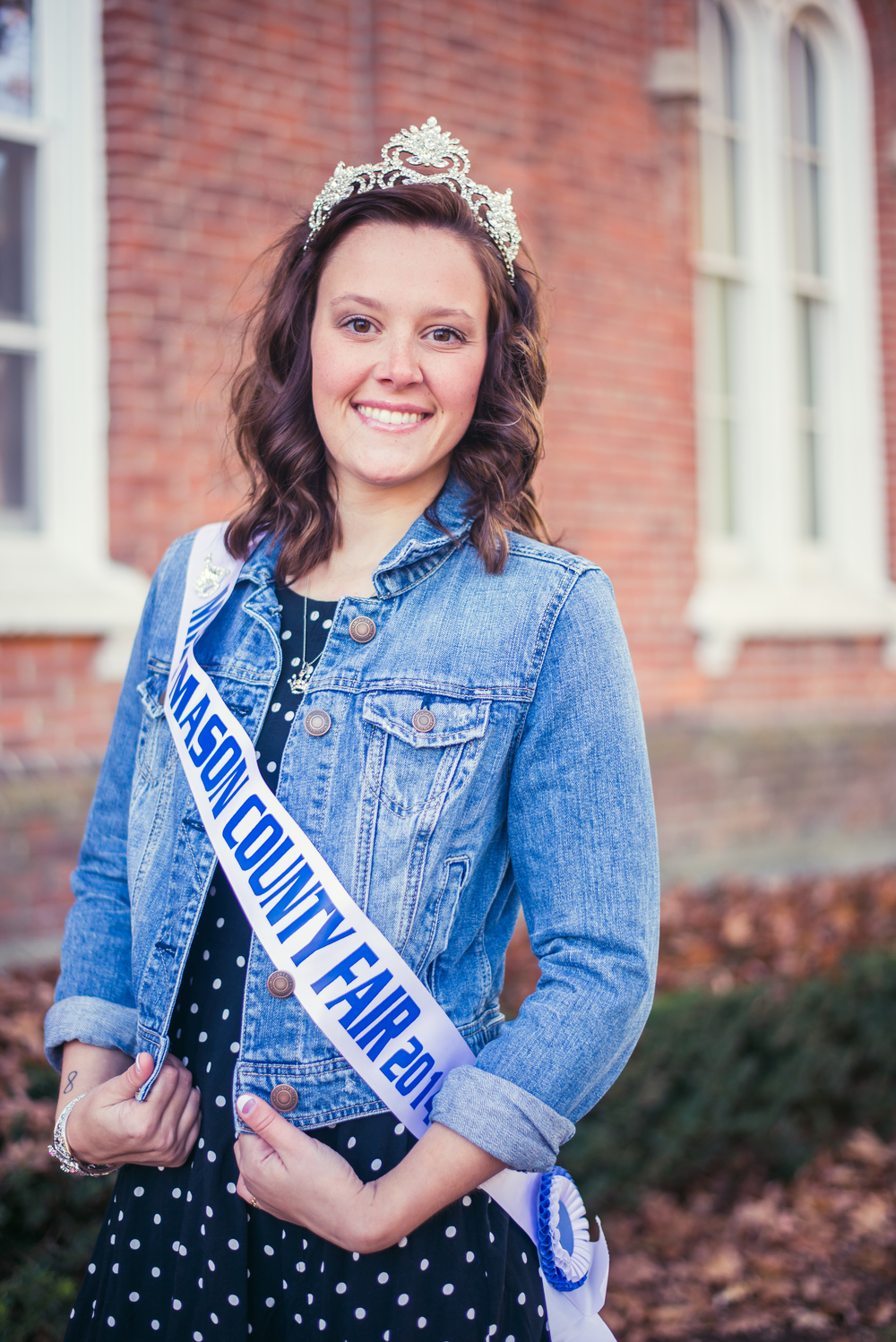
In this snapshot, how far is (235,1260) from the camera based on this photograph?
1388 millimetres

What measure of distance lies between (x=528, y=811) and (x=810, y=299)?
22.8 ft

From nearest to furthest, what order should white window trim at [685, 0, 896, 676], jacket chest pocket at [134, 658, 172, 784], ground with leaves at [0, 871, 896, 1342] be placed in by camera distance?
1. jacket chest pocket at [134, 658, 172, 784]
2. ground with leaves at [0, 871, 896, 1342]
3. white window trim at [685, 0, 896, 676]

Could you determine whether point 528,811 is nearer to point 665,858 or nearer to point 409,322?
point 409,322

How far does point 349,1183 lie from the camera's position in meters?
1.28

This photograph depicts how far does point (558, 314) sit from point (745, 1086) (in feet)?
12.0

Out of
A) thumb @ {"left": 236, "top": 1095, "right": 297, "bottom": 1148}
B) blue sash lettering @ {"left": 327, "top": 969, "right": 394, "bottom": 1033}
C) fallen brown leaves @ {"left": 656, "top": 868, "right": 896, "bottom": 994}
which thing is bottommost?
fallen brown leaves @ {"left": 656, "top": 868, "right": 896, "bottom": 994}

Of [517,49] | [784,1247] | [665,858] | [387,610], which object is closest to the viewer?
[387,610]

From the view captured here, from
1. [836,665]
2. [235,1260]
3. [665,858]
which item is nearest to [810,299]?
[836,665]

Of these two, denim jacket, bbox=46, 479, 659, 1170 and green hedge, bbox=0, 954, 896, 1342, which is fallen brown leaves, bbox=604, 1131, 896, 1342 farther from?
denim jacket, bbox=46, 479, 659, 1170

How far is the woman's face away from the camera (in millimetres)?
1462

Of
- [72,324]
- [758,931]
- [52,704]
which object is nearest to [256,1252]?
[52,704]

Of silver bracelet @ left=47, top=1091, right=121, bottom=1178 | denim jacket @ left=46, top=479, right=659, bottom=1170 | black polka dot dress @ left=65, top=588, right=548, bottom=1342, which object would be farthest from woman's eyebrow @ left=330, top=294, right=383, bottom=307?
silver bracelet @ left=47, top=1091, right=121, bottom=1178

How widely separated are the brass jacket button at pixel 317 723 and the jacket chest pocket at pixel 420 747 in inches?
2.0

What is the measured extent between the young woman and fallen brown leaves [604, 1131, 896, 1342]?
216cm
